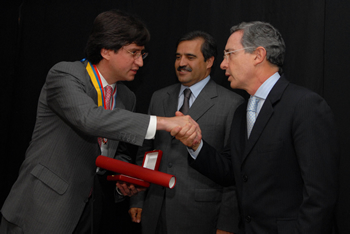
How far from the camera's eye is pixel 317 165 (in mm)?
1248

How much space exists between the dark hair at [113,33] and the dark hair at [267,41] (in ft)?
2.23

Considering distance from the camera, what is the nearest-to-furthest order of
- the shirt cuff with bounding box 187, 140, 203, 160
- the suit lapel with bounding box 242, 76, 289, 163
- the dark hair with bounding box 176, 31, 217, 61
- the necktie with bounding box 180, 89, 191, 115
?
the suit lapel with bounding box 242, 76, 289, 163 → the shirt cuff with bounding box 187, 140, 203, 160 → the necktie with bounding box 180, 89, 191, 115 → the dark hair with bounding box 176, 31, 217, 61

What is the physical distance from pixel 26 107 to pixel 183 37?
171 cm

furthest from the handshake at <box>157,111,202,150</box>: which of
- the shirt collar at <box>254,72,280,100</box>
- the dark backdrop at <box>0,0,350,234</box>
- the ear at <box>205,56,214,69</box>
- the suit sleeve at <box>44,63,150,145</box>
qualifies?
the dark backdrop at <box>0,0,350,234</box>

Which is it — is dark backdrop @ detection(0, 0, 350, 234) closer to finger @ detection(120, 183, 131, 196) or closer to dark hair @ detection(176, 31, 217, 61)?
dark hair @ detection(176, 31, 217, 61)

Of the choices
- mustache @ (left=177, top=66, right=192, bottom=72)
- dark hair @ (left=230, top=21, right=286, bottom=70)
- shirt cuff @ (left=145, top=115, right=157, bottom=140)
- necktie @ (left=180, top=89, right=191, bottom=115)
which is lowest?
necktie @ (left=180, top=89, right=191, bottom=115)

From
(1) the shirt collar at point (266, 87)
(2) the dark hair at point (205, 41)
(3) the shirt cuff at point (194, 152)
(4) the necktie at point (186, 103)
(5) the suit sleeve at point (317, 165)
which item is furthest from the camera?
(2) the dark hair at point (205, 41)

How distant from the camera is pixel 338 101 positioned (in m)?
1.94

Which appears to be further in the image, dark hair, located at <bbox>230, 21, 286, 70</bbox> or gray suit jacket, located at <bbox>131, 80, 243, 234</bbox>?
gray suit jacket, located at <bbox>131, 80, 243, 234</bbox>

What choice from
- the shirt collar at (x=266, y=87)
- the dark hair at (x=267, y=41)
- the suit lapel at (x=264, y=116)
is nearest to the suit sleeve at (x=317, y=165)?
the suit lapel at (x=264, y=116)

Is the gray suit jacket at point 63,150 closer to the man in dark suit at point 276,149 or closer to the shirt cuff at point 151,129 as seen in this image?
the shirt cuff at point 151,129

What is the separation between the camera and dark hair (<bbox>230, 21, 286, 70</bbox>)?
1638 mm

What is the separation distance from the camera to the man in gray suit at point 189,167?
1.96m

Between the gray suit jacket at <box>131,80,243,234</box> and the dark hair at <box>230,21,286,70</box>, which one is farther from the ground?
the dark hair at <box>230,21,286,70</box>
